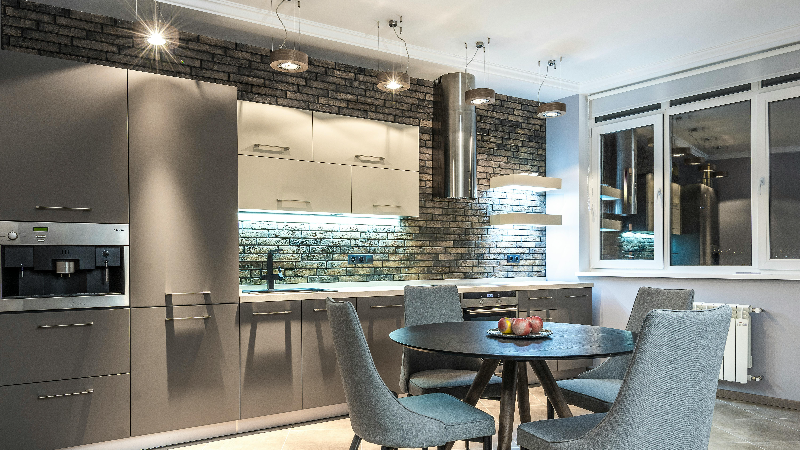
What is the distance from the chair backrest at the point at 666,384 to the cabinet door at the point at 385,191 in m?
2.83

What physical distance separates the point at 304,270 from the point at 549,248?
2.64m

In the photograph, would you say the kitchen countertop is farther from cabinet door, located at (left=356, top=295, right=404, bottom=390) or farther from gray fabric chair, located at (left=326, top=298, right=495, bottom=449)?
gray fabric chair, located at (left=326, top=298, right=495, bottom=449)

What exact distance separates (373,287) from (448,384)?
4.81 feet

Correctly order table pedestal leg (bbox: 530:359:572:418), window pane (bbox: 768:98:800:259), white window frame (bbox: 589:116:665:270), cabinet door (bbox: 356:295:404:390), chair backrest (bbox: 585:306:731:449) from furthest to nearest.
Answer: white window frame (bbox: 589:116:665:270), window pane (bbox: 768:98:800:259), cabinet door (bbox: 356:295:404:390), table pedestal leg (bbox: 530:359:572:418), chair backrest (bbox: 585:306:731:449)

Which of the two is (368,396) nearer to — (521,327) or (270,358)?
(521,327)

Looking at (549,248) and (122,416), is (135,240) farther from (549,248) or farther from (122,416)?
(549,248)

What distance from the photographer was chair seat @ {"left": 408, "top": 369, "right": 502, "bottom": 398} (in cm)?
287

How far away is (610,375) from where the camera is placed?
303 centimetres

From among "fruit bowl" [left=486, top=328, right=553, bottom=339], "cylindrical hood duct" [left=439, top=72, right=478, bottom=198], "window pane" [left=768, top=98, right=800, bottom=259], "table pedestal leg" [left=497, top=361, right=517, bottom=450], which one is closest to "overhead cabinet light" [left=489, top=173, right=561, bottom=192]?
"cylindrical hood duct" [left=439, top=72, right=478, bottom=198]

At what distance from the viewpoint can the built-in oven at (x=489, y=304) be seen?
4.44m

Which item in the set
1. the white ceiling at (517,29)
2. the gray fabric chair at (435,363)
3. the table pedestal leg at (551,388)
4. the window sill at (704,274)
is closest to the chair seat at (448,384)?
the gray fabric chair at (435,363)

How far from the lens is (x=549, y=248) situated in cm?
573

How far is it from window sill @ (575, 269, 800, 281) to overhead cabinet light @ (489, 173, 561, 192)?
2.96 feet

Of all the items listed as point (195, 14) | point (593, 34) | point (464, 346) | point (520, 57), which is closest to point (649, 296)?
point (464, 346)
